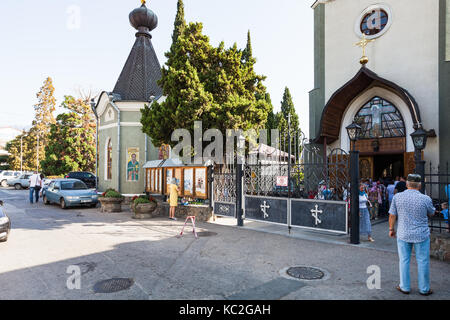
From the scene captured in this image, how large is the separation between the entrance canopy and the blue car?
1270cm

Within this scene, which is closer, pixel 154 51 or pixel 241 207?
pixel 241 207

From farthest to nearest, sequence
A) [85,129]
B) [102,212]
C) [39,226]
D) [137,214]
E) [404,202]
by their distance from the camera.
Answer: [85,129]
[102,212]
[137,214]
[39,226]
[404,202]

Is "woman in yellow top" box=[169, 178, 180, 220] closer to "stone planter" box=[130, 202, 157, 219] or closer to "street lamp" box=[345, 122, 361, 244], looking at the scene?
"stone planter" box=[130, 202, 157, 219]

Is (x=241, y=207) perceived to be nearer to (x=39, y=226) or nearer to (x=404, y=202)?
(x=404, y=202)

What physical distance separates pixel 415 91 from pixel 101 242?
1444 centimetres

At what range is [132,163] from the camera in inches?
757

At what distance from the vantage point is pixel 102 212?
564 inches

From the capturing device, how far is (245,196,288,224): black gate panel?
938 centimetres

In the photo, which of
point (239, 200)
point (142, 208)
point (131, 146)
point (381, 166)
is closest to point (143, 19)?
point (131, 146)

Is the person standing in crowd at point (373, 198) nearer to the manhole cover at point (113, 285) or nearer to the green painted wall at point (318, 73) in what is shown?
the green painted wall at point (318, 73)

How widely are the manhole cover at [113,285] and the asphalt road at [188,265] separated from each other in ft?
0.22

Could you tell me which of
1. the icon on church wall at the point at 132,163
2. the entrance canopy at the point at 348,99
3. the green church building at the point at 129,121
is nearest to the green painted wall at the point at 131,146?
the green church building at the point at 129,121

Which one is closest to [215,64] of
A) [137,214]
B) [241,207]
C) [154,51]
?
[241,207]

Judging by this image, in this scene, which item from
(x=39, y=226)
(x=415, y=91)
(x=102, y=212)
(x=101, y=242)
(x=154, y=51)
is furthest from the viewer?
(x=154, y=51)
